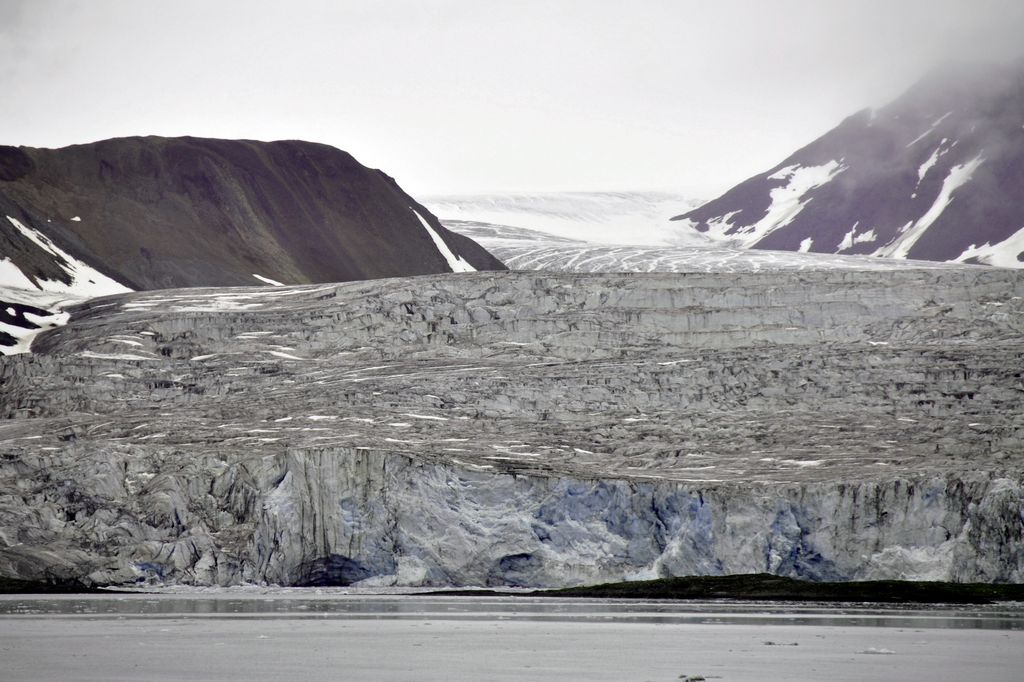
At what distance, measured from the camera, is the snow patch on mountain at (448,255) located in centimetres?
10156

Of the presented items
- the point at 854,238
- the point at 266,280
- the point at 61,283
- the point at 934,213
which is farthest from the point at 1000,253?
the point at 61,283

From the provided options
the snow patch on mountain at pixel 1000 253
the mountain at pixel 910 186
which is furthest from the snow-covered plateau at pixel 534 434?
the snow patch on mountain at pixel 1000 253

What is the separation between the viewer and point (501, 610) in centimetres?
3127

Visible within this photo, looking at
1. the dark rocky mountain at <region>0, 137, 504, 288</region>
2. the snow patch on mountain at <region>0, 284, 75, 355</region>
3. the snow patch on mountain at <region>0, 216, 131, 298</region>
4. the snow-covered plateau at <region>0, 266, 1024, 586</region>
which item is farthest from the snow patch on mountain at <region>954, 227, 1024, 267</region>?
the snow patch on mountain at <region>0, 284, 75, 355</region>

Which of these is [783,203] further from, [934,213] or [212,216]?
[212,216]

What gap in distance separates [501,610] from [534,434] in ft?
49.7

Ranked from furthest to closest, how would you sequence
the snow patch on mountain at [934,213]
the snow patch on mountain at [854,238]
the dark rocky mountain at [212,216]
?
the snow patch on mountain at [854,238] < the snow patch on mountain at [934,213] < the dark rocky mountain at [212,216]

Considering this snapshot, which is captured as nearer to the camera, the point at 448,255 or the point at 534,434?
the point at 534,434

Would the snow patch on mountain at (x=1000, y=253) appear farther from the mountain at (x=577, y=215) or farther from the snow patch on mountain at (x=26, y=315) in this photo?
the snow patch on mountain at (x=26, y=315)

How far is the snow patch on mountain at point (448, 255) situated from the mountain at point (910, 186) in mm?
39232

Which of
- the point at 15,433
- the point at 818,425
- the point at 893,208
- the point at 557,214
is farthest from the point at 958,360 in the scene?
the point at 893,208

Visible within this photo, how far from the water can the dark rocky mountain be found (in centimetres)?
5449

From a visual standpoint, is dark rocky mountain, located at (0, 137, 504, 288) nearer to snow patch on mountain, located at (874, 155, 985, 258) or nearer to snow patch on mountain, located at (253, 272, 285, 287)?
snow patch on mountain, located at (253, 272, 285, 287)

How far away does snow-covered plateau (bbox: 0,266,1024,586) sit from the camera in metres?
39.0
